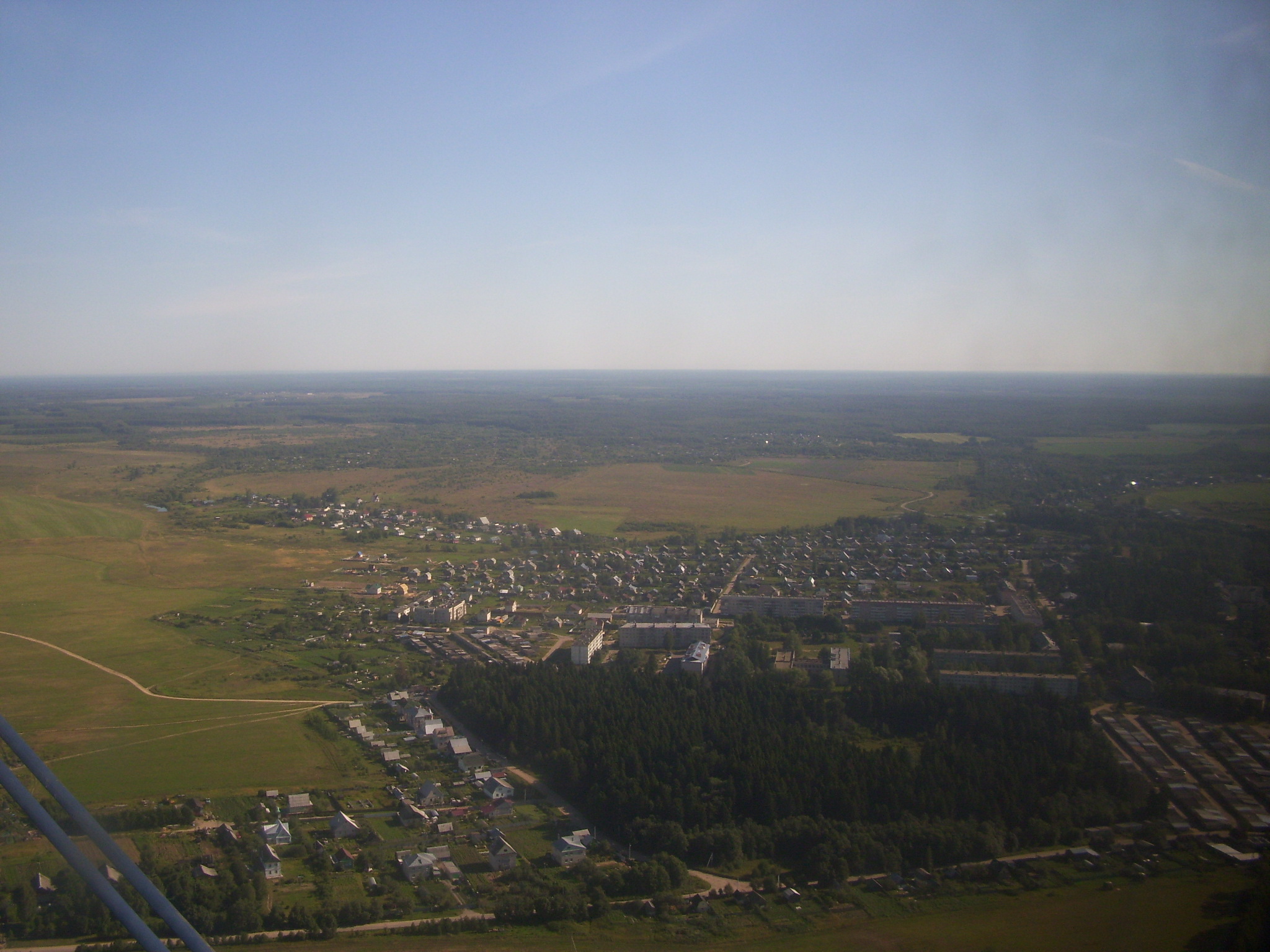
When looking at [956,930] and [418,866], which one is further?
[418,866]

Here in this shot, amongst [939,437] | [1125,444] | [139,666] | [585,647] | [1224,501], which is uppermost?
[1125,444]

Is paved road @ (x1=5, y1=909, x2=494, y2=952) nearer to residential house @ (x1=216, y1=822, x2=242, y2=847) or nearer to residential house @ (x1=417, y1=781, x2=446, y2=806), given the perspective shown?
residential house @ (x1=216, y1=822, x2=242, y2=847)

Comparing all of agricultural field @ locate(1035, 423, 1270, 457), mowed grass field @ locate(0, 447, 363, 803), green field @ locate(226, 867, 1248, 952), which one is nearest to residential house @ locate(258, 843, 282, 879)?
green field @ locate(226, 867, 1248, 952)

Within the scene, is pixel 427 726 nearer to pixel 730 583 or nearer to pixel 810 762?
pixel 810 762

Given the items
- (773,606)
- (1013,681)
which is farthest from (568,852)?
(773,606)

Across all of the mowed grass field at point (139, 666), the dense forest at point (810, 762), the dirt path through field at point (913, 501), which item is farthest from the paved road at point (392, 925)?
the dirt path through field at point (913, 501)

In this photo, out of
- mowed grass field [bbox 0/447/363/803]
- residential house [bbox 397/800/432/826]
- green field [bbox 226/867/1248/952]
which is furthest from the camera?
mowed grass field [bbox 0/447/363/803]

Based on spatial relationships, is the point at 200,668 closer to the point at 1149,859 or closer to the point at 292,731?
the point at 292,731
